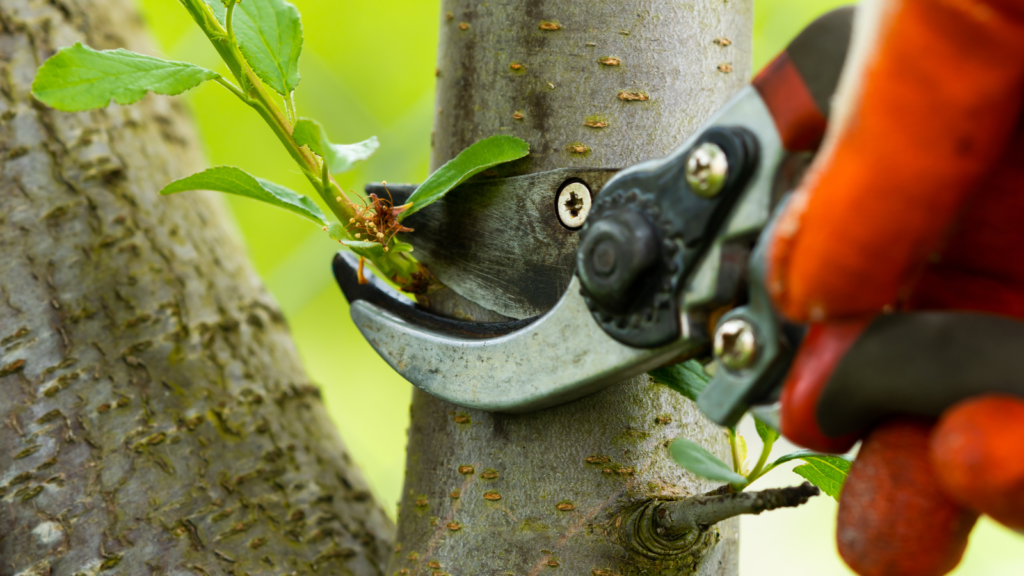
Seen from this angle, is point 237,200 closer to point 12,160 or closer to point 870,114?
point 12,160

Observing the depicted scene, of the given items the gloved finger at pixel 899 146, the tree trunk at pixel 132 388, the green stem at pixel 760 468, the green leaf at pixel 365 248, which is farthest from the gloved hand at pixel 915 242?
the tree trunk at pixel 132 388

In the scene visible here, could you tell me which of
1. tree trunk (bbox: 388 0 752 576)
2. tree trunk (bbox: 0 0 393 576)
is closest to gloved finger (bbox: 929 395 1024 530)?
tree trunk (bbox: 388 0 752 576)

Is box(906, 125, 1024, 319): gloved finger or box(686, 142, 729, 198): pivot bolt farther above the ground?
box(686, 142, 729, 198): pivot bolt

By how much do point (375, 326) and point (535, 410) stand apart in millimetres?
122

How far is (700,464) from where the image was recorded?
1.23 ft

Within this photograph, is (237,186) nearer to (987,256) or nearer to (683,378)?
(683,378)

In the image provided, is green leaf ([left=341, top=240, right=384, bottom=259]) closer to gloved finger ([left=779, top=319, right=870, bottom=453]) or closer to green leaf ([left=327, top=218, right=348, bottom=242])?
green leaf ([left=327, top=218, right=348, bottom=242])

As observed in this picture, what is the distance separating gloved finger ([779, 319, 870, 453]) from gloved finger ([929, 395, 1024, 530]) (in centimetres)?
4

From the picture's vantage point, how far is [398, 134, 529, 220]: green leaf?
0.45 meters

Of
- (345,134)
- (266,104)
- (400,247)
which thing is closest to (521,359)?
(400,247)

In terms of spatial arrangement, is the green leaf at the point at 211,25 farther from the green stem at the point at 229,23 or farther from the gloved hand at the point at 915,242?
the gloved hand at the point at 915,242

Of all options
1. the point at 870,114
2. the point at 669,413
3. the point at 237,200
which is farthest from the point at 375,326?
the point at 237,200

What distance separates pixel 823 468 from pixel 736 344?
7.0 inches

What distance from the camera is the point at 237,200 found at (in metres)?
1.65
